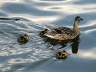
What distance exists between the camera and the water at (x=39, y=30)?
1351cm

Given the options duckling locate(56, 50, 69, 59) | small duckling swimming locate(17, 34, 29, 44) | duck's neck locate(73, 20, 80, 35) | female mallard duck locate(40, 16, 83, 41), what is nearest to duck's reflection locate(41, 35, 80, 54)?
female mallard duck locate(40, 16, 83, 41)

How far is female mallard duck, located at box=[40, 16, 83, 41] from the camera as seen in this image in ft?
52.6

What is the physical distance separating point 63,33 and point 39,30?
974mm

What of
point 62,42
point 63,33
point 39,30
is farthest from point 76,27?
point 39,30

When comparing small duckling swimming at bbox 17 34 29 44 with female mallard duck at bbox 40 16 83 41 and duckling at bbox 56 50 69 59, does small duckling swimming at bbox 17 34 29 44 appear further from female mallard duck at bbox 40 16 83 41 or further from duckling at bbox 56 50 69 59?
duckling at bbox 56 50 69 59

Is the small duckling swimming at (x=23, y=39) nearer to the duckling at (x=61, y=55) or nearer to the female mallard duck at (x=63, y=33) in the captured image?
the female mallard duck at (x=63, y=33)

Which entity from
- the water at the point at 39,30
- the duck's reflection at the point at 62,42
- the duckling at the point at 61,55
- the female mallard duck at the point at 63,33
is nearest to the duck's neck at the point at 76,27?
the female mallard duck at the point at 63,33

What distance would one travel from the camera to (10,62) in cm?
1342

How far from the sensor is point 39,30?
16391 mm

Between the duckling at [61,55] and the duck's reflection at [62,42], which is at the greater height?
the duck's reflection at [62,42]

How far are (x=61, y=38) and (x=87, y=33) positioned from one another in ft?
4.62

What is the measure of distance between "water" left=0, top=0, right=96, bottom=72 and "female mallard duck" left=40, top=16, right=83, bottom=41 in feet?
→ 0.99

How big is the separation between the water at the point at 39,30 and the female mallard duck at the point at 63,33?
0.99 feet

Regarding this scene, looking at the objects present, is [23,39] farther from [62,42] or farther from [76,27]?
[76,27]
